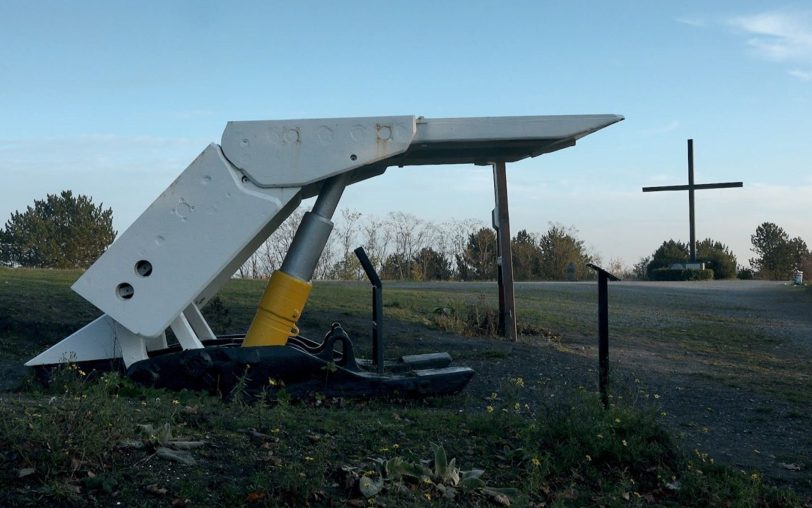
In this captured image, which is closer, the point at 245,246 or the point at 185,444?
the point at 185,444

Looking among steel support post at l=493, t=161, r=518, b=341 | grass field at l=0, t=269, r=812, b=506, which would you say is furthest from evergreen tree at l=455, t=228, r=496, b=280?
grass field at l=0, t=269, r=812, b=506

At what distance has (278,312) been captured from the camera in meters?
7.25

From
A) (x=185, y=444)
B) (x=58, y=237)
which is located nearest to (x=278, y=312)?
(x=185, y=444)

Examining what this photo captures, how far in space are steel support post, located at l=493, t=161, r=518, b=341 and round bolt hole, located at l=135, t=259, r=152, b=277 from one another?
18.9ft

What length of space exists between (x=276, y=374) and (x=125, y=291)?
1292mm

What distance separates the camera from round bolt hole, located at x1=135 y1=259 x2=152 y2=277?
271 inches

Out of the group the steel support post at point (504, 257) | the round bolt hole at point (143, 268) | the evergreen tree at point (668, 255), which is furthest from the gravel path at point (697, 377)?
the evergreen tree at point (668, 255)

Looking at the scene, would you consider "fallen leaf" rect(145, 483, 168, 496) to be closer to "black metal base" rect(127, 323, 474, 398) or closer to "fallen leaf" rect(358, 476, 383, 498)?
"fallen leaf" rect(358, 476, 383, 498)

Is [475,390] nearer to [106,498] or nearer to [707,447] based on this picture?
[707,447]

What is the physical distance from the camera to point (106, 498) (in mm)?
4137

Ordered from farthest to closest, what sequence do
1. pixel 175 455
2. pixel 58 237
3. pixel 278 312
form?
pixel 58 237
pixel 278 312
pixel 175 455

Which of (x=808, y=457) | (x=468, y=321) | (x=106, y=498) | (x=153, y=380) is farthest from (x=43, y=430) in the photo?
(x=468, y=321)

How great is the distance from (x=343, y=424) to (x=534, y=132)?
10.3 ft

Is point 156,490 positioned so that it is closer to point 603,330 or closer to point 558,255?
point 603,330
